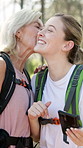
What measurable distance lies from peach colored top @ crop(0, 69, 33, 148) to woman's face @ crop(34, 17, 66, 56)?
0.46m

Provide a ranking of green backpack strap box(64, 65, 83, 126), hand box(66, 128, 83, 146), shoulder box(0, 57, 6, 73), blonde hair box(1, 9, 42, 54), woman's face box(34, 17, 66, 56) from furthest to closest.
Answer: blonde hair box(1, 9, 42, 54) < woman's face box(34, 17, 66, 56) < shoulder box(0, 57, 6, 73) < green backpack strap box(64, 65, 83, 126) < hand box(66, 128, 83, 146)

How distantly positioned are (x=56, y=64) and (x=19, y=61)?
0.49m

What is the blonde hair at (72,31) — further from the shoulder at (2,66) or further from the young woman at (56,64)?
the shoulder at (2,66)

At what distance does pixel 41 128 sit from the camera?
2836mm

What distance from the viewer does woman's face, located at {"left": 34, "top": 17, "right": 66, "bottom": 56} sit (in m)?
2.84

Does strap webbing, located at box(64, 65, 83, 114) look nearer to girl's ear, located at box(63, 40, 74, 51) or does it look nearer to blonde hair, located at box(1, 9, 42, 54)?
girl's ear, located at box(63, 40, 74, 51)

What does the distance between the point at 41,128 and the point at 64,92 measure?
1.50ft

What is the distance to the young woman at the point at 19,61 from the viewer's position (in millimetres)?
2662

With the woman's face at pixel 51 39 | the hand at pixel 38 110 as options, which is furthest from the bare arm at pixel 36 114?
the woman's face at pixel 51 39

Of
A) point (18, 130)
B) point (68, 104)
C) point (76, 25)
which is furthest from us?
point (76, 25)

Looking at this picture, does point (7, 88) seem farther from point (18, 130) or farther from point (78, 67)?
point (78, 67)

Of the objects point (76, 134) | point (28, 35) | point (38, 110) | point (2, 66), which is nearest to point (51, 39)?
point (28, 35)

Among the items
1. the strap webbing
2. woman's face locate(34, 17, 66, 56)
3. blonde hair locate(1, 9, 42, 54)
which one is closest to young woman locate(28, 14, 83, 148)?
woman's face locate(34, 17, 66, 56)

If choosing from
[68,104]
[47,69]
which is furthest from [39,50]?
[68,104]
